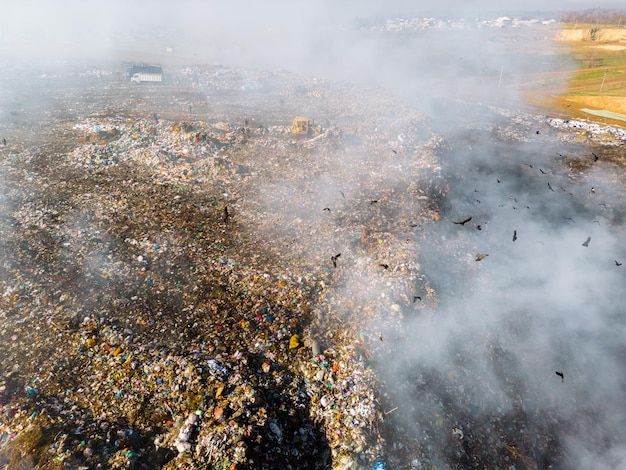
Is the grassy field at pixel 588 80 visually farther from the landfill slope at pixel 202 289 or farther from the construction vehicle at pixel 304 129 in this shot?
the construction vehicle at pixel 304 129

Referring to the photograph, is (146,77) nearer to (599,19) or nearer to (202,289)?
(202,289)

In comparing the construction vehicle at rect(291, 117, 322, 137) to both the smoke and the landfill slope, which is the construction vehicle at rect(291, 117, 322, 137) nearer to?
the landfill slope

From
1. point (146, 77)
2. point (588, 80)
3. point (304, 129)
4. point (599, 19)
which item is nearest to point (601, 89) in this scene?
point (588, 80)

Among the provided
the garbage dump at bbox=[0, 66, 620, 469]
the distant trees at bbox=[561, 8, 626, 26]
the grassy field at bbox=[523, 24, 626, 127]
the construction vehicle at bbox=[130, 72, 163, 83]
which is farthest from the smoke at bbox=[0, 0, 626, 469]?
the distant trees at bbox=[561, 8, 626, 26]

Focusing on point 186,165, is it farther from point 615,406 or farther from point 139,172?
point 615,406

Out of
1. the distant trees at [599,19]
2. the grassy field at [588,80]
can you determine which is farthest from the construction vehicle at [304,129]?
the distant trees at [599,19]

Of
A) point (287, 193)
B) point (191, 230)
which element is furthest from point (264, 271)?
point (287, 193)
